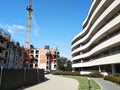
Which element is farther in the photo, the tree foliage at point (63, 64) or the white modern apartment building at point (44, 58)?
the tree foliage at point (63, 64)

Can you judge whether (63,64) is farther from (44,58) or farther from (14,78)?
(14,78)

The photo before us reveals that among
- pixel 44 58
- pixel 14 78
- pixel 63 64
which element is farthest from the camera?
pixel 63 64

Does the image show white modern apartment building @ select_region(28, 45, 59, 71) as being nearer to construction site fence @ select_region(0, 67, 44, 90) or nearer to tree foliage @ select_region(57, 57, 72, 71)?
tree foliage @ select_region(57, 57, 72, 71)

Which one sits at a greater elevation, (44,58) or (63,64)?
(44,58)

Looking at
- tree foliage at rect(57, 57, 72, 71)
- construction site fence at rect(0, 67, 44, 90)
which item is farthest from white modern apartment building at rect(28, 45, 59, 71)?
construction site fence at rect(0, 67, 44, 90)

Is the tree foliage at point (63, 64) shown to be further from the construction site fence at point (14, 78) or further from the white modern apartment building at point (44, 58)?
the construction site fence at point (14, 78)

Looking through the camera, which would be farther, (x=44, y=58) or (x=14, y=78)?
(x=44, y=58)

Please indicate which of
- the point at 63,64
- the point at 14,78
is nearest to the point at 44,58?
the point at 63,64

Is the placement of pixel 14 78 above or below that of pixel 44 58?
below

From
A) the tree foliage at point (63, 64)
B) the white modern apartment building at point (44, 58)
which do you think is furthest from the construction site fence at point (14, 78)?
the tree foliage at point (63, 64)

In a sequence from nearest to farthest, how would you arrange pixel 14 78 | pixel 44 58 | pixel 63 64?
1. pixel 14 78
2. pixel 44 58
3. pixel 63 64

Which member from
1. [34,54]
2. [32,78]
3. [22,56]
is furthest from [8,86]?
[34,54]

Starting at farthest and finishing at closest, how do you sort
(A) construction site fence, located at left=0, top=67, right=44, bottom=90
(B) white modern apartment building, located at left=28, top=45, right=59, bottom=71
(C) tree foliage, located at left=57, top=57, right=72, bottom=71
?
(C) tree foliage, located at left=57, top=57, right=72, bottom=71, (B) white modern apartment building, located at left=28, top=45, right=59, bottom=71, (A) construction site fence, located at left=0, top=67, right=44, bottom=90

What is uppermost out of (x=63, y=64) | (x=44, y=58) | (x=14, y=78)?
(x=44, y=58)
